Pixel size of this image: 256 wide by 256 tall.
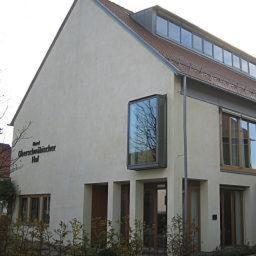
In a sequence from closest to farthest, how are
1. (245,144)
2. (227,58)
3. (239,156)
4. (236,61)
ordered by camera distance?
(239,156) → (245,144) → (227,58) → (236,61)

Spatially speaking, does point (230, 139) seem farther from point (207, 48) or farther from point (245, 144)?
point (207, 48)

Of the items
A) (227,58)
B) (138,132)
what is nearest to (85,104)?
(138,132)

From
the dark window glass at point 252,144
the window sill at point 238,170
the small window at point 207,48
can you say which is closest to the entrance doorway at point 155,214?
the window sill at point 238,170

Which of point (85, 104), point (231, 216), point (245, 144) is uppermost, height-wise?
point (85, 104)

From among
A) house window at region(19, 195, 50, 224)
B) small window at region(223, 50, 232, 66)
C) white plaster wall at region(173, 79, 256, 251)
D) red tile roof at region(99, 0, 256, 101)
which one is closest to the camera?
white plaster wall at region(173, 79, 256, 251)

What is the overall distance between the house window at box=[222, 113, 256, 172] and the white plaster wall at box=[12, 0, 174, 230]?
3.73m

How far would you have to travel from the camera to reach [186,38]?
23.2 metres

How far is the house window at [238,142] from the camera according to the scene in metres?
18.4

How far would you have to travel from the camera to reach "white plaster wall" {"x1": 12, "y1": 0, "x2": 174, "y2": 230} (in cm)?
1758

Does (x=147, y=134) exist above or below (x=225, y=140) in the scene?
below

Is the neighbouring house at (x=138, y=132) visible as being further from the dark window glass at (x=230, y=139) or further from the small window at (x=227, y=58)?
the small window at (x=227, y=58)

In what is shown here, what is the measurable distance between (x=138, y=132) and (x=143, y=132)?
0.27 metres

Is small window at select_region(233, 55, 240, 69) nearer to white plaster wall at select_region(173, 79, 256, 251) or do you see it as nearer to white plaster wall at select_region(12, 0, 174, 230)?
white plaster wall at select_region(173, 79, 256, 251)

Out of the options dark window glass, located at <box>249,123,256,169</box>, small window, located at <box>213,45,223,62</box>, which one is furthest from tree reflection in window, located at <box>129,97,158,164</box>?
small window, located at <box>213,45,223,62</box>
